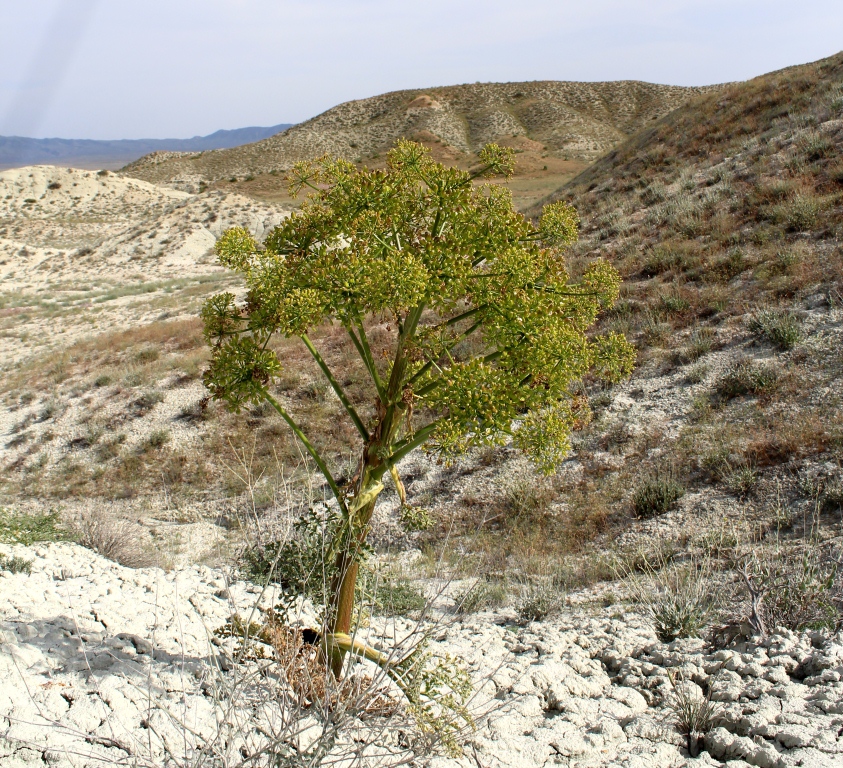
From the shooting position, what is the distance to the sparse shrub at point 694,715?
9.68ft

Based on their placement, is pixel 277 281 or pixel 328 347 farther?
pixel 328 347

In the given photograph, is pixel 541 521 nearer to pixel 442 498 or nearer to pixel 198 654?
pixel 442 498

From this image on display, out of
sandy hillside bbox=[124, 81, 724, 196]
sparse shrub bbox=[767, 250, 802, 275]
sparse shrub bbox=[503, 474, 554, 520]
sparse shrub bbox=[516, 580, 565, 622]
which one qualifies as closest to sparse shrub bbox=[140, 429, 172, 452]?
sparse shrub bbox=[503, 474, 554, 520]

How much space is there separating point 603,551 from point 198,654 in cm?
378

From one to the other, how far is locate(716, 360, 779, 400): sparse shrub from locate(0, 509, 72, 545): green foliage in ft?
24.4

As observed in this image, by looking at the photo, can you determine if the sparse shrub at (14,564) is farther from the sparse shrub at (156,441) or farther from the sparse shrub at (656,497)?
the sparse shrub at (156,441)

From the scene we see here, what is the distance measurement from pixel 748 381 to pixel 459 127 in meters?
71.8

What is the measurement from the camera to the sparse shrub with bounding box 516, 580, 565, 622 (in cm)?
458

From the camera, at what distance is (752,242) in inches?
428

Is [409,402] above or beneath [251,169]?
beneath

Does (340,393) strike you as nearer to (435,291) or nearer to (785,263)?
(435,291)

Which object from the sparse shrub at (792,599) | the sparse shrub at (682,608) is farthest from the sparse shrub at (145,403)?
the sparse shrub at (792,599)

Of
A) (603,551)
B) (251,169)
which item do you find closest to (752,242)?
(603,551)

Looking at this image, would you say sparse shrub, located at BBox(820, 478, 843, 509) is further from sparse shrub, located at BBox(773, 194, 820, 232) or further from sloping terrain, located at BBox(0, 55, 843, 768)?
sparse shrub, located at BBox(773, 194, 820, 232)
